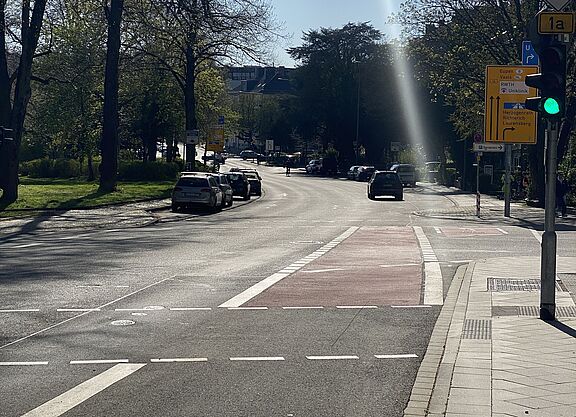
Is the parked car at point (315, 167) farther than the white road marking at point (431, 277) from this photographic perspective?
Yes

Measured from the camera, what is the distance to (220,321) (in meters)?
12.0

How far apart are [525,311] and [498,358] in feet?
10.3

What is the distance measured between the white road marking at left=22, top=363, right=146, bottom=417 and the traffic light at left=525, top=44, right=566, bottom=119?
5.45 meters

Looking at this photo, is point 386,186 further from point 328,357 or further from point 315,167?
point 315,167

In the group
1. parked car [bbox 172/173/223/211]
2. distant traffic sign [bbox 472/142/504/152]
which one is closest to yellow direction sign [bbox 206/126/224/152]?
parked car [bbox 172/173/223/211]

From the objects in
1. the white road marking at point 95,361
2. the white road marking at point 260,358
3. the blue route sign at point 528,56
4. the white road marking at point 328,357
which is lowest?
the white road marking at point 328,357

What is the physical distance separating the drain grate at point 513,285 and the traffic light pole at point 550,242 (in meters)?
2.96

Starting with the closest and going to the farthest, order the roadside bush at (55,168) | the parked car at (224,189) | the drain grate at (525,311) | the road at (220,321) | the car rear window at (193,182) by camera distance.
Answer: the road at (220,321) < the drain grate at (525,311) < the car rear window at (193,182) < the parked car at (224,189) < the roadside bush at (55,168)

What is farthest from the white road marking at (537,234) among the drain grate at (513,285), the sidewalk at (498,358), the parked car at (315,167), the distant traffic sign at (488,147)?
the parked car at (315,167)

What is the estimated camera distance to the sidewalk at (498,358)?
24.8 ft

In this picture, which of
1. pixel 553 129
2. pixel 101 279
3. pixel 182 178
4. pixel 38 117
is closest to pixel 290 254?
pixel 101 279

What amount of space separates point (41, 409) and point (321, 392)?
2.25 metres

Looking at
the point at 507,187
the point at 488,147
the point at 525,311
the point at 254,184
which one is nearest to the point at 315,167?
the point at 254,184

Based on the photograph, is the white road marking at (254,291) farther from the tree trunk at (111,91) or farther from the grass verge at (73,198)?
the tree trunk at (111,91)
